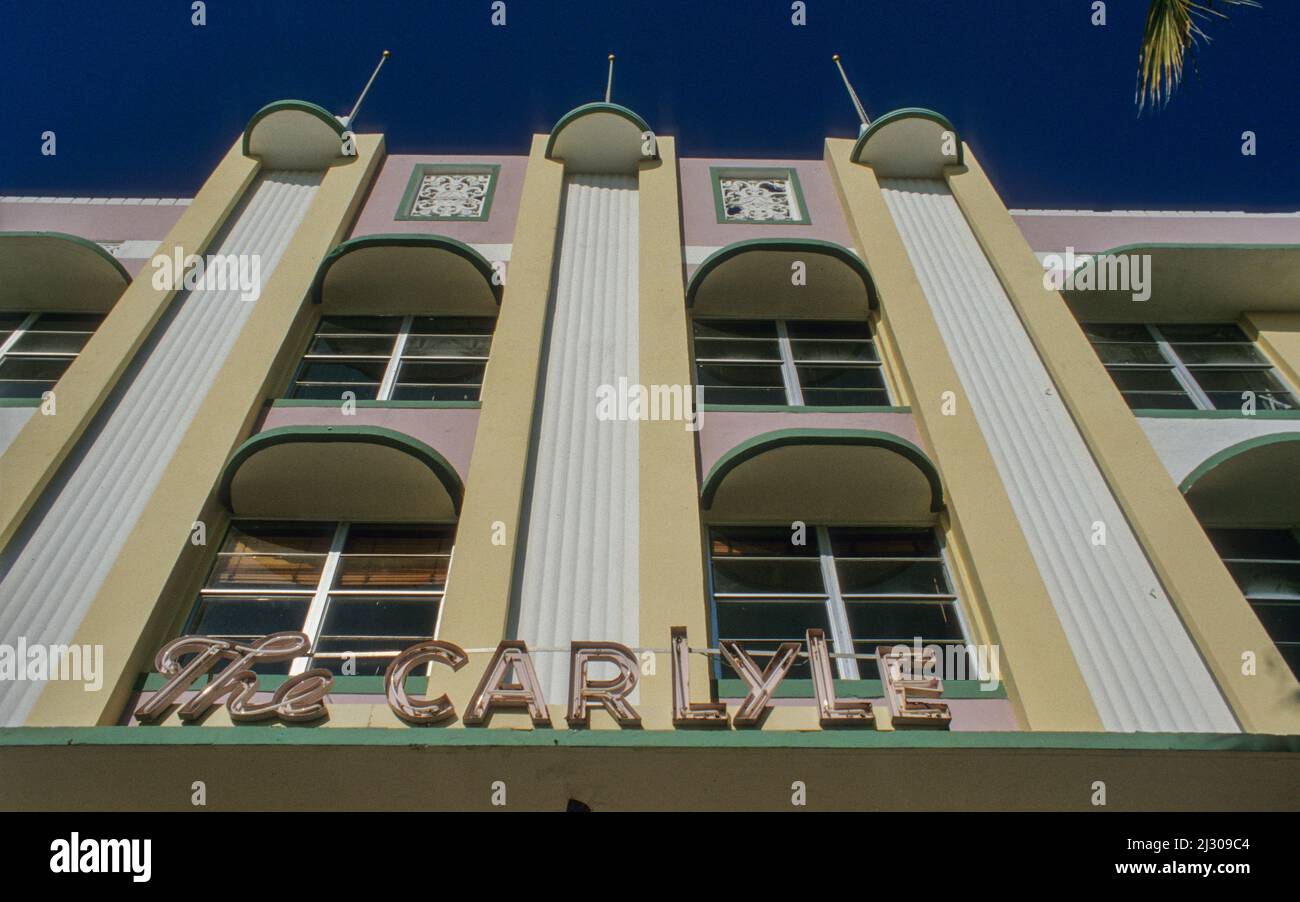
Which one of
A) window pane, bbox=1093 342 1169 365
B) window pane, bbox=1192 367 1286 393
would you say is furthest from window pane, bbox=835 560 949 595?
window pane, bbox=1192 367 1286 393

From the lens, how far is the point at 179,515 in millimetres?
9203

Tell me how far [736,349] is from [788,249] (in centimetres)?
135

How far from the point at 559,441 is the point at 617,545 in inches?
63.9

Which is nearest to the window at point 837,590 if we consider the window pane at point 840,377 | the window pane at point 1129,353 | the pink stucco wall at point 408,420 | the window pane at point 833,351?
the window pane at point 840,377

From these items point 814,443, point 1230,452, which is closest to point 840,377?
point 814,443

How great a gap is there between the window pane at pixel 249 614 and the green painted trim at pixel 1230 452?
826 centimetres

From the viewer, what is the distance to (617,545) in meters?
8.97

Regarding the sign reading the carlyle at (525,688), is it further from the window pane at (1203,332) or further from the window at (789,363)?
the window pane at (1203,332)

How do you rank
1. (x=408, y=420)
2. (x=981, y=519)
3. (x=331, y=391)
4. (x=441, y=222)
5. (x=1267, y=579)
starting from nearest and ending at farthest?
(x=981, y=519)
(x=1267, y=579)
(x=408, y=420)
(x=331, y=391)
(x=441, y=222)

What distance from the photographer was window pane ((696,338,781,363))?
1259 cm

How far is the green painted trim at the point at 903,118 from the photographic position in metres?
14.7

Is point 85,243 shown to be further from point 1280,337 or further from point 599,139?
point 1280,337

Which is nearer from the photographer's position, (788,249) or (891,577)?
(891,577)
